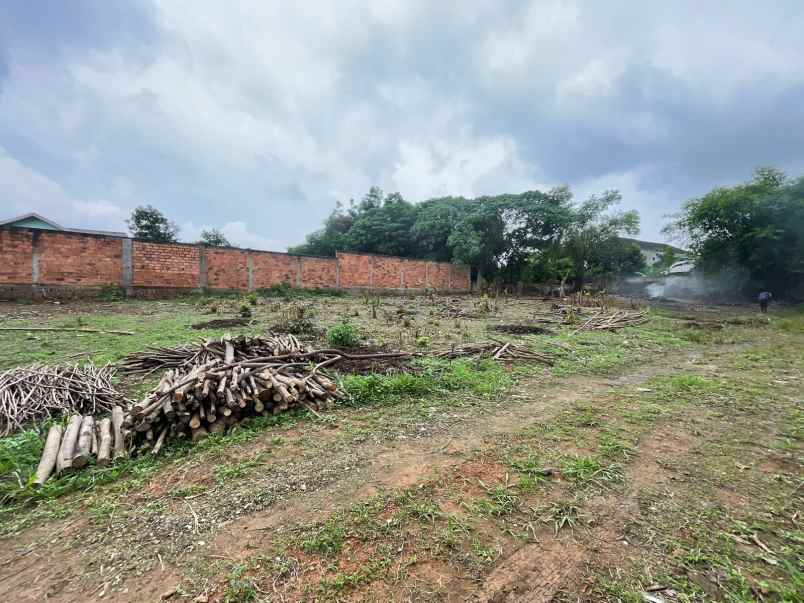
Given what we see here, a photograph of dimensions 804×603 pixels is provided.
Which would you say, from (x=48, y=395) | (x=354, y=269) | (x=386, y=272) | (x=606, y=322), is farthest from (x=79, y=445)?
(x=386, y=272)

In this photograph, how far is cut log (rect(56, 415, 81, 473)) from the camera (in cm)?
233

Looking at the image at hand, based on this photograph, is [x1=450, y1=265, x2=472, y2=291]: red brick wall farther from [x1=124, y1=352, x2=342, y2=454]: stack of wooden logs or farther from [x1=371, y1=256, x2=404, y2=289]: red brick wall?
[x1=124, y1=352, x2=342, y2=454]: stack of wooden logs

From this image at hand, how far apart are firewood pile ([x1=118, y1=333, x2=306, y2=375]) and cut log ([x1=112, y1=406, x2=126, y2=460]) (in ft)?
4.21

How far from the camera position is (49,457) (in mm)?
2383

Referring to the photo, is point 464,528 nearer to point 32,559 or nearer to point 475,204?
point 32,559

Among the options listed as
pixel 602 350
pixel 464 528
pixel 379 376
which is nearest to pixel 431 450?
pixel 464 528

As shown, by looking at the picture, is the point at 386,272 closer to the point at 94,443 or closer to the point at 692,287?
the point at 94,443

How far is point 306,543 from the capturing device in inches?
67.9

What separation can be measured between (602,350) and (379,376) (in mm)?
5135

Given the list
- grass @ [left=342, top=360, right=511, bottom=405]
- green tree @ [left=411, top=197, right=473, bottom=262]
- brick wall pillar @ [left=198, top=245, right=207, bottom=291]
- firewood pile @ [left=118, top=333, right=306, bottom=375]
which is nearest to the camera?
grass @ [left=342, top=360, right=511, bottom=405]

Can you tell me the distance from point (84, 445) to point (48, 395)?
134 centimetres

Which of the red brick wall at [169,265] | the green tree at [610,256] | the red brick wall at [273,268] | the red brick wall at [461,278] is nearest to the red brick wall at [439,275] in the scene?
the red brick wall at [461,278]

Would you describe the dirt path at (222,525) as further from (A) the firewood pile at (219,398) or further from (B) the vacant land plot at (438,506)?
(A) the firewood pile at (219,398)

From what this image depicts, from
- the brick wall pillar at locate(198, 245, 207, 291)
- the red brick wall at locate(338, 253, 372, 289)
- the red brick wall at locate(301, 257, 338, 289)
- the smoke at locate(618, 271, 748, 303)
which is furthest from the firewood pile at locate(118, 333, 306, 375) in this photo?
the smoke at locate(618, 271, 748, 303)
